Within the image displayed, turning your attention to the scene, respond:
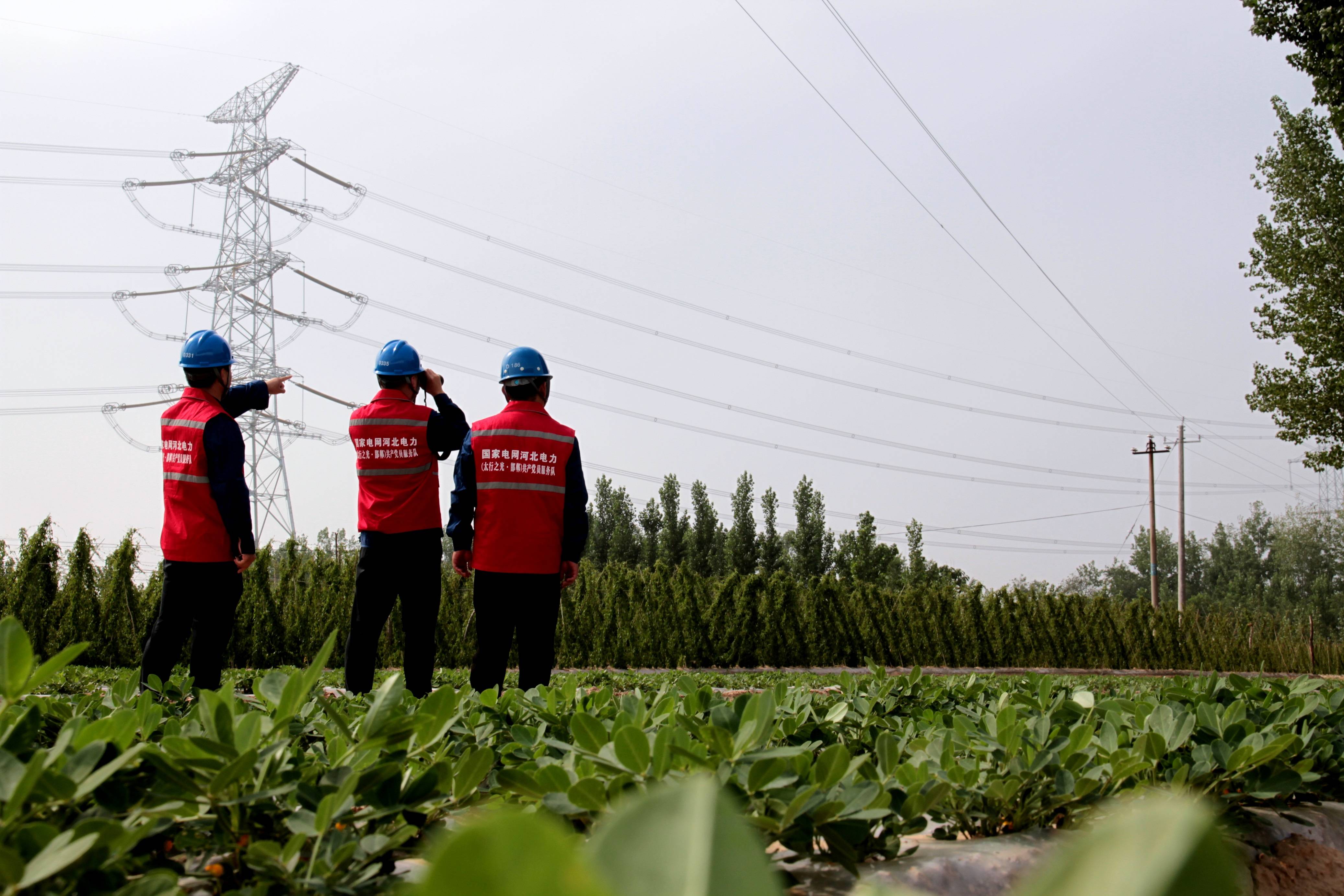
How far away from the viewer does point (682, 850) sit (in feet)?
0.97

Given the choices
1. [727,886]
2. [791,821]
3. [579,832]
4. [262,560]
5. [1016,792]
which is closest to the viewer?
[727,886]

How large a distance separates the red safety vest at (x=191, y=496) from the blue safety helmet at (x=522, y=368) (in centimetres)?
155

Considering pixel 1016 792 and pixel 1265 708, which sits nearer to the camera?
pixel 1016 792

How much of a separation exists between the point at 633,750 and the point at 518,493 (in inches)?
150

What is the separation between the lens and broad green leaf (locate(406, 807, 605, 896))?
240 millimetres

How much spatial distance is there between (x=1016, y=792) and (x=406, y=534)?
4.02 meters

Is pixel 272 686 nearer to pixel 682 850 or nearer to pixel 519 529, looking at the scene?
pixel 682 850

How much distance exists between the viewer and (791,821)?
1099mm

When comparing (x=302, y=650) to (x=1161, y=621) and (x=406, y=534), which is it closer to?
(x=406, y=534)

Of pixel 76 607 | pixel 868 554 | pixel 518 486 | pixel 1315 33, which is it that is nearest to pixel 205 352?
pixel 518 486

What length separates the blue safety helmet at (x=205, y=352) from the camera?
4918 mm

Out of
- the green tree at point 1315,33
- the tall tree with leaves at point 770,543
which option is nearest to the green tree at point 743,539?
the tall tree with leaves at point 770,543

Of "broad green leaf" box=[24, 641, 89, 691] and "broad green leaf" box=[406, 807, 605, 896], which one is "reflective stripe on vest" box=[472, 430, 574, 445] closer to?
"broad green leaf" box=[24, 641, 89, 691]

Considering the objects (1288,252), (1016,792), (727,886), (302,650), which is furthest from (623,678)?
(1288,252)
